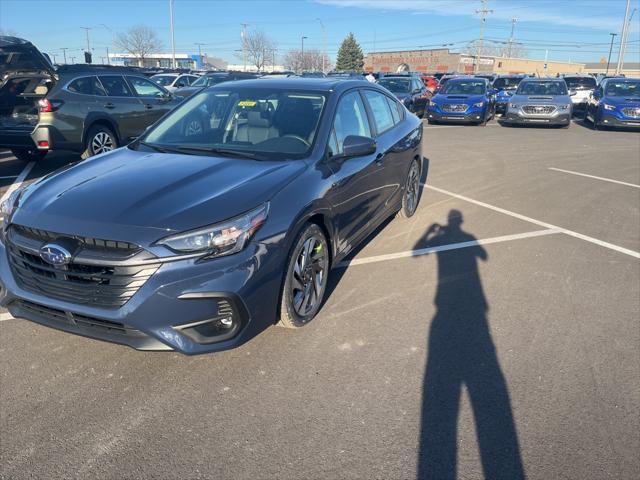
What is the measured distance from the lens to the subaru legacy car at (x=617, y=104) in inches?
644

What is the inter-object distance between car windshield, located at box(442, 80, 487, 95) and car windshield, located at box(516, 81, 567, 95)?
128cm

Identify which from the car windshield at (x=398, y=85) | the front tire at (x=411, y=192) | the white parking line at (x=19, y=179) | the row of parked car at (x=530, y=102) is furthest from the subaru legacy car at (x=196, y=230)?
the car windshield at (x=398, y=85)

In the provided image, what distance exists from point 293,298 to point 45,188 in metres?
1.73

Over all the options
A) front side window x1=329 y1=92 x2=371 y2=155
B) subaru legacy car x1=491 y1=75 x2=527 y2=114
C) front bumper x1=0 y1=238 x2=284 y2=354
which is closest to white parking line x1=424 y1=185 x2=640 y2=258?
front side window x1=329 y1=92 x2=371 y2=155

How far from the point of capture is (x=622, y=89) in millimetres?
17375

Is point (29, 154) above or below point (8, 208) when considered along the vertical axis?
below

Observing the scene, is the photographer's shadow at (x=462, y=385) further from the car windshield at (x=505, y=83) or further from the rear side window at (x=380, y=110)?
the car windshield at (x=505, y=83)

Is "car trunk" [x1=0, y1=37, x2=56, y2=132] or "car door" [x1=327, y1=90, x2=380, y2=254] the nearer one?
"car door" [x1=327, y1=90, x2=380, y2=254]

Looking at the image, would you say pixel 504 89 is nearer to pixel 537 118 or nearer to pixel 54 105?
pixel 537 118

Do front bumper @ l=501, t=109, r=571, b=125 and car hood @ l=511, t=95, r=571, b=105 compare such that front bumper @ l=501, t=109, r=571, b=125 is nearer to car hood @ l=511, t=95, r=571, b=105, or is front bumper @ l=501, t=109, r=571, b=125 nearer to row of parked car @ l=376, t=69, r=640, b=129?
row of parked car @ l=376, t=69, r=640, b=129

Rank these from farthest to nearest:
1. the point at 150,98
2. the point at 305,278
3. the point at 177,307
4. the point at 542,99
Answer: the point at 542,99
the point at 150,98
the point at 305,278
the point at 177,307

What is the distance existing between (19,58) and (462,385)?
8877mm

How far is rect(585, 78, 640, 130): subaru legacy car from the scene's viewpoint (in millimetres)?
16369

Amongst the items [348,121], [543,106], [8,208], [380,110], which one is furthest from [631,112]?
[8,208]
